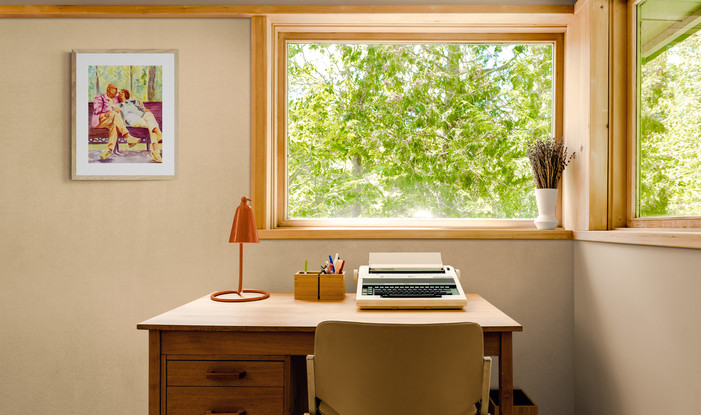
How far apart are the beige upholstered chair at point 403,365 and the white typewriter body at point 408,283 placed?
19.9 inches

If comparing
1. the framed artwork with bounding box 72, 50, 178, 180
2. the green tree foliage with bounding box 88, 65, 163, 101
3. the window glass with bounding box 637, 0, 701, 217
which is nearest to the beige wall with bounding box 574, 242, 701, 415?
the window glass with bounding box 637, 0, 701, 217

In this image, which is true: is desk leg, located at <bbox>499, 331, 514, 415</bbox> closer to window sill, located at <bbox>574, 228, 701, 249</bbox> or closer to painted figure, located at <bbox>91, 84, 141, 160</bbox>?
window sill, located at <bbox>574, 228, 701, 249</bbox>

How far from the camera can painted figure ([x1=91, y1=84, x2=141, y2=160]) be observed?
227 centimetres

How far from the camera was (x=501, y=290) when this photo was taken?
2193 mm

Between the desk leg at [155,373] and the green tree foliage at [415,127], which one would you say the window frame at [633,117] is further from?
the desk leg at [155,373]

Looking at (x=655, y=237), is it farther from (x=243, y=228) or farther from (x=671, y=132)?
(x=243, y=228)

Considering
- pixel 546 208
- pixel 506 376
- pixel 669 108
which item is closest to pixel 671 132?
pixel 669 108

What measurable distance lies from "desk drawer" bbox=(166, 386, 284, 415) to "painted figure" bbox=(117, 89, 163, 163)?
1.23 m

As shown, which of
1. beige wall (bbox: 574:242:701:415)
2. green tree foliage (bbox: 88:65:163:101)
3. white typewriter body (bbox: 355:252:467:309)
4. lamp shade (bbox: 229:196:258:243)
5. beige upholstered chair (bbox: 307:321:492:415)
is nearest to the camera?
beige upholstered chair (bbox: 307:321:492:415)

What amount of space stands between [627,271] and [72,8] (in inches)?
108

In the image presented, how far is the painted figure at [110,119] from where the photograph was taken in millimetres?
2266

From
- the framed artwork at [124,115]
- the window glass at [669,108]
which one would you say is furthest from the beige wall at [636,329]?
the framed artwork at [124,115]

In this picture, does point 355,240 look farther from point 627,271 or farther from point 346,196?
point 627,271

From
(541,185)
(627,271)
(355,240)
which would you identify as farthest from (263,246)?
(627,271)
